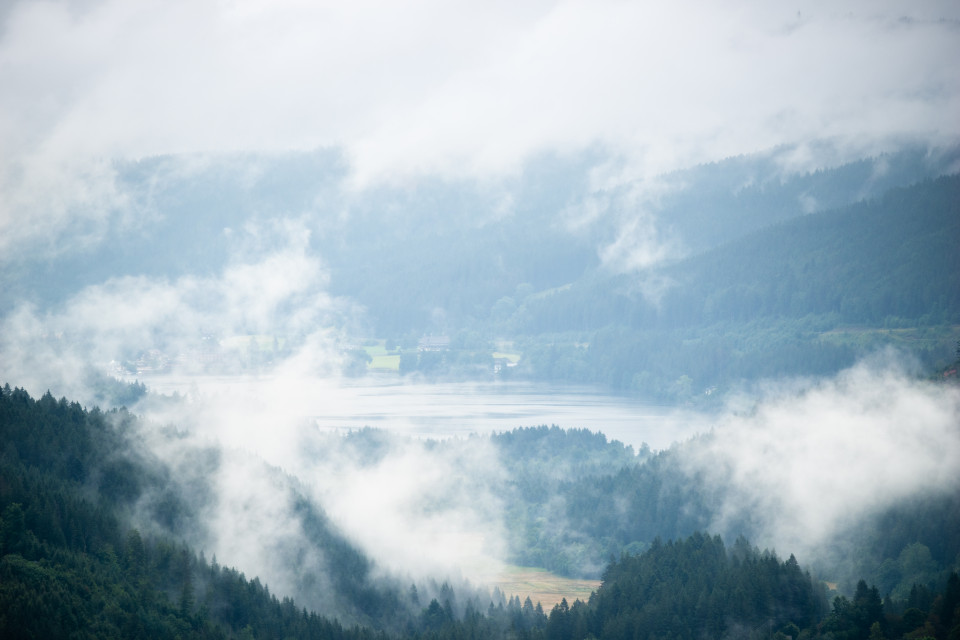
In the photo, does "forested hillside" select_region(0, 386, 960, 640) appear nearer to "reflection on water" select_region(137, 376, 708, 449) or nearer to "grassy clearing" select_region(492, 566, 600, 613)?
"grassy clearing" select_region(492, 566, 600, 613)

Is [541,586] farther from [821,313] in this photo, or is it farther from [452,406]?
[821,313]

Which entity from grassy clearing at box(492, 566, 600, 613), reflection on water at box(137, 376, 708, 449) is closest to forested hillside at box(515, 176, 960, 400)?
reflection on water at box(137, 376, 708, 449)

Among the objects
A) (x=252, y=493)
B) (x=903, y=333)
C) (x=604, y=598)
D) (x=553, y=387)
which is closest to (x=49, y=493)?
(x=252, y=493)

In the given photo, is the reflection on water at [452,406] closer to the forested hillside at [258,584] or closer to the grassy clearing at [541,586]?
the grassy clearing at [541,586]

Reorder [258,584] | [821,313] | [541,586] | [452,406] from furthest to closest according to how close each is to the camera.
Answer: [821,313] < [452,406] < [541,586] < [258,584]

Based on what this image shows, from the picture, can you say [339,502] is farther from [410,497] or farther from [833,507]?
[833,507]

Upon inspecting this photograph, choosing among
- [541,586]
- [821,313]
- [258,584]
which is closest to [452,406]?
[821,313]

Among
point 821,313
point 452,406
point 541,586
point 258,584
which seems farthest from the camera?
point 821,313

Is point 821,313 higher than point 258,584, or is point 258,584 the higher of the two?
point 821,313
